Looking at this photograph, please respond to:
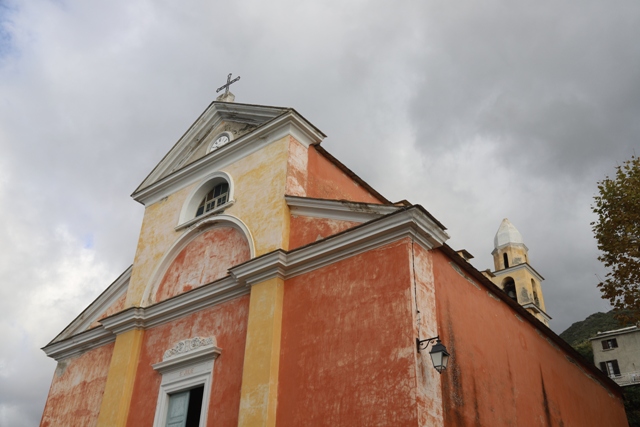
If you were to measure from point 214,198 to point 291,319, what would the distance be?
456 centimetres

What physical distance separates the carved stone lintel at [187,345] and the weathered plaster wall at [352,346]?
1949 millimetres

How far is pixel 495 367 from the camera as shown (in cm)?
1056

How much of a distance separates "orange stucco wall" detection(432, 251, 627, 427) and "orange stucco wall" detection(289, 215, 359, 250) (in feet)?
5.90

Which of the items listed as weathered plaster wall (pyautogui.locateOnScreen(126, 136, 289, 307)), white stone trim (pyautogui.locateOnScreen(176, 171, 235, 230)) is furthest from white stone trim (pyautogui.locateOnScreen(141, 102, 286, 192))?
white stone trim (pyautogui.locateOnScreen(176, 171, 235, 230))

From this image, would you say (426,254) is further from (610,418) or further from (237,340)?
(610,418)

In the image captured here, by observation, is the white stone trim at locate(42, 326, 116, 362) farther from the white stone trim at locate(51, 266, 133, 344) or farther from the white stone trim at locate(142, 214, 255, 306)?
the white stone trim at locate(142, 214, 255, 306)

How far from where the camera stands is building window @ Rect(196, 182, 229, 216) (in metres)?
13.6

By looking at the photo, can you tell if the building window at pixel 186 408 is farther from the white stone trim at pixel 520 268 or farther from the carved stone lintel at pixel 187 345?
the white stone trim at pixel 520 268

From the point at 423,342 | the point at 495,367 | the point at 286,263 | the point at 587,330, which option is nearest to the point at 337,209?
the point at 286,263

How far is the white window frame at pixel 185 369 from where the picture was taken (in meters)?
11.2

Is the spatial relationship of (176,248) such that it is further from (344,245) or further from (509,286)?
(509,286)

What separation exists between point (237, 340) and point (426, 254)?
3824 mm

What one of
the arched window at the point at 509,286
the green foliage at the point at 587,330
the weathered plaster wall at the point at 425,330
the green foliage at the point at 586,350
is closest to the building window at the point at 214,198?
the weathered plaster wall at the point at 425,330

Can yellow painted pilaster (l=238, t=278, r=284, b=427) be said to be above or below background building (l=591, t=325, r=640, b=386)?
below
